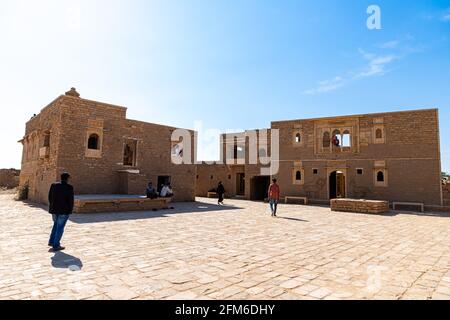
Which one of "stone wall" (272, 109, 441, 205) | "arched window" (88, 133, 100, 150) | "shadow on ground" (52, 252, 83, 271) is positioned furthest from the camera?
"stone wall" (272, 109, 441, 205)

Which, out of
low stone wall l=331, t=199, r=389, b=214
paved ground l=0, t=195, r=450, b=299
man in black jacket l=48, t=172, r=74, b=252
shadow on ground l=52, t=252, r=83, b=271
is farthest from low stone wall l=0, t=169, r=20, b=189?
low stone wall l=331, t=199, r=389, b=214

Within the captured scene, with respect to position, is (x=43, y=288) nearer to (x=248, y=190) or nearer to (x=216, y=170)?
(x=248, y=190)

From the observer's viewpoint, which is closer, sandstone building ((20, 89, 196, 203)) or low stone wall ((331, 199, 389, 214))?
sandstone building ((20, 89, 196, 203))

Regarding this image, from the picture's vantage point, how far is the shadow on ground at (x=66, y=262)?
186 inches

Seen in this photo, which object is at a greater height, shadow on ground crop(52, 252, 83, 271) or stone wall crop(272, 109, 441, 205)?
stone wall crop(272, 109, 441, 205)

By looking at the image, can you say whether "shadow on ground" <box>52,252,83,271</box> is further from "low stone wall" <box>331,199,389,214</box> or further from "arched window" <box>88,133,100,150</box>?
"low stone wall" <box>331,199,389,214</box>

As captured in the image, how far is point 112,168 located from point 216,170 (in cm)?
1416

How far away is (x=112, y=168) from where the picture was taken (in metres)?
16.8

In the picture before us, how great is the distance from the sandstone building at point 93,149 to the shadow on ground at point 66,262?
34.8 feet

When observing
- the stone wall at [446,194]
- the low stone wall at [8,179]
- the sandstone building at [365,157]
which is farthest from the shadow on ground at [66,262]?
the low stone wall at [8,179]

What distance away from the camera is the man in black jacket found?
6.04 m

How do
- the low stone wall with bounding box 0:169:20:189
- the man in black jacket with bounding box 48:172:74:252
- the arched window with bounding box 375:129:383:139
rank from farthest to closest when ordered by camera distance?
the low stone wall with bounding box 0:169:20:189, the arched window with bounding box 375:129:383:139, the man in black jacket with bounding box 48:172:74:252

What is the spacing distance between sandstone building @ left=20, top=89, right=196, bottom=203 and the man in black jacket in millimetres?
9600

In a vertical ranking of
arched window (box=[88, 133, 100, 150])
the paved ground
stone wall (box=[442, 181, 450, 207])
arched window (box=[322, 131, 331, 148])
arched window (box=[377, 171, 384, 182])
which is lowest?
the paved ground
